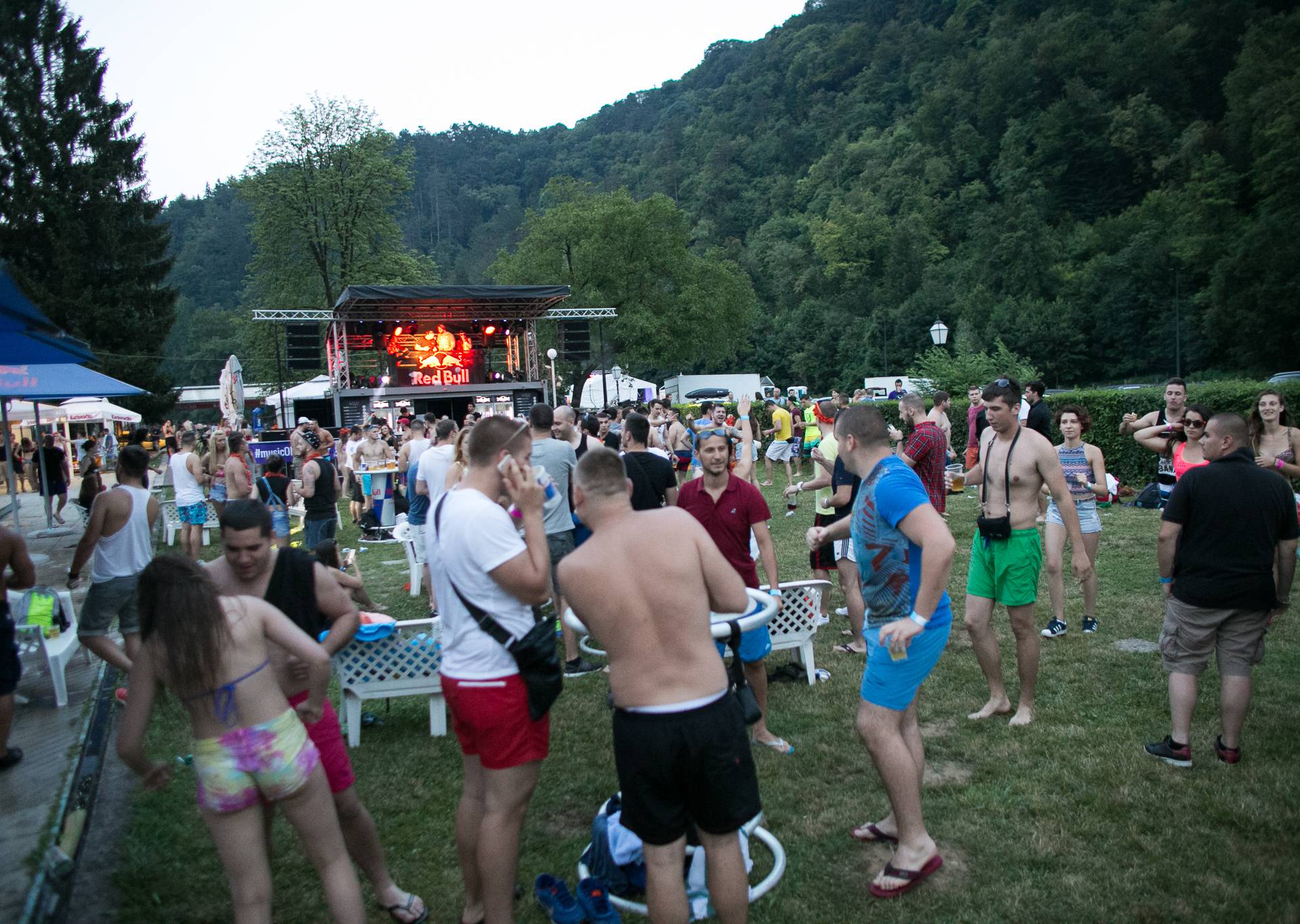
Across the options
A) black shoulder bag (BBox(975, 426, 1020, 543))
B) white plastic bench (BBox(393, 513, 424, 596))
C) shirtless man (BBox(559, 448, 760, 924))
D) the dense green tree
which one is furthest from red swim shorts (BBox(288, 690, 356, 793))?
the dense green tree

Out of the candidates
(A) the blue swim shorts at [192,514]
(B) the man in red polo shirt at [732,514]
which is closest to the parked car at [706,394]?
(A) the blue swim shorts at [192,514]

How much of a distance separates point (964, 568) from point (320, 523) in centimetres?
656

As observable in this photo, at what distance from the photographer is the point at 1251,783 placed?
386 cm

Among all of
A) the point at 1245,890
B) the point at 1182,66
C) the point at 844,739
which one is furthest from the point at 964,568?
the point at 1182,66

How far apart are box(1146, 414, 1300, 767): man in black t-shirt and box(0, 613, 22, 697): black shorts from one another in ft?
18.5

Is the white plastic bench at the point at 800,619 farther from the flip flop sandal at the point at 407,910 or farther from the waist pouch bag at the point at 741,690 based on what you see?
the waist pouch bag at the point at 741,690

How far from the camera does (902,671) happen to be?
3.25 meters

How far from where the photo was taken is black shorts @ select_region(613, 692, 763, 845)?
241cm

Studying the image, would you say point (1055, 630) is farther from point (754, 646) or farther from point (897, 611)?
point (897, 611)

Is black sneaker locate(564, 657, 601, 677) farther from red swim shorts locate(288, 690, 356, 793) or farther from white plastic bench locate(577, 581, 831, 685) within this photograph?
red swim shorts locate(288, 690, 356, 793)

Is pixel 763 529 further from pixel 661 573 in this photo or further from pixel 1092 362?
pixel 1092 362

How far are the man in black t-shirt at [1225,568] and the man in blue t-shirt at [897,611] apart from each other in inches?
58.1

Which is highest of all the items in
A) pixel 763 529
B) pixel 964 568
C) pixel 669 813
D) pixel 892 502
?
pixel 892 502

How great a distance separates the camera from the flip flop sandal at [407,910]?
10.4 feet
